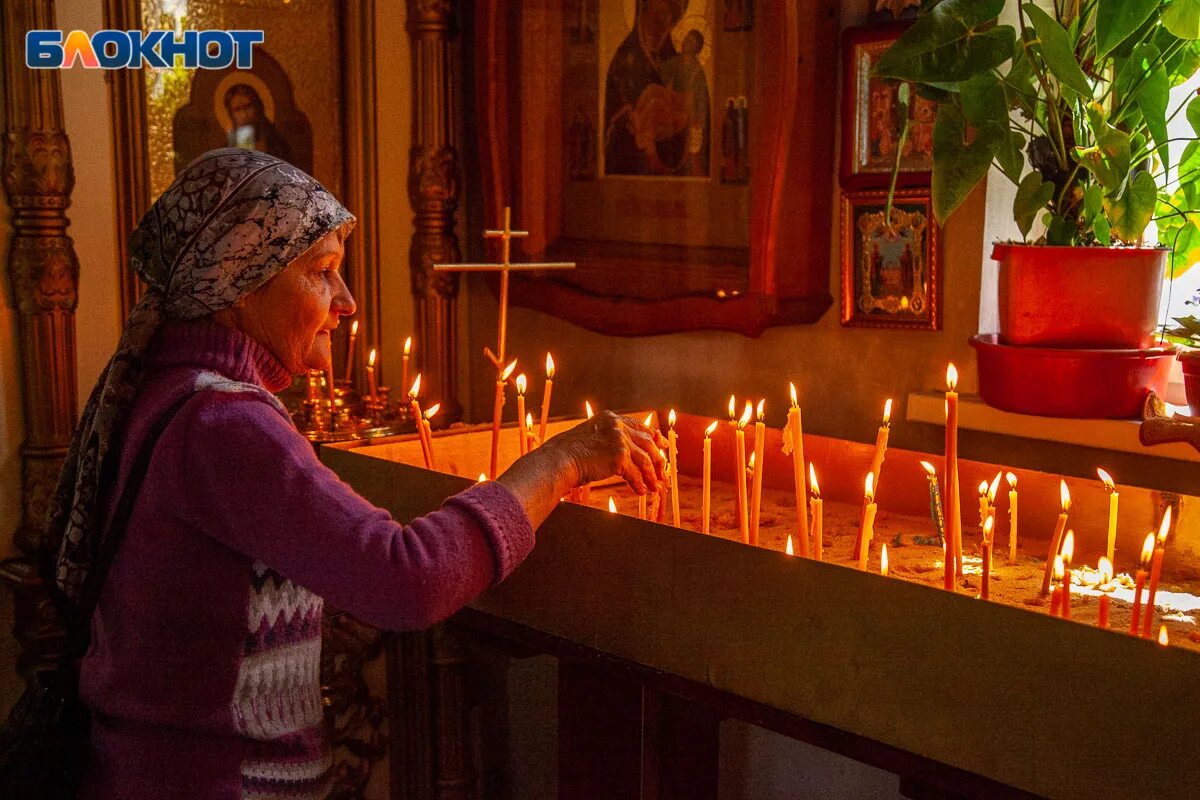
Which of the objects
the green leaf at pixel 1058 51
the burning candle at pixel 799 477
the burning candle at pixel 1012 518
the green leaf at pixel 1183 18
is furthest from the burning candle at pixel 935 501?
the green leaf at pixel 1183 18

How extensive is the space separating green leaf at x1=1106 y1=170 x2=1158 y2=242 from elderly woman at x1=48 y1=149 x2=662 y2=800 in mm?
949

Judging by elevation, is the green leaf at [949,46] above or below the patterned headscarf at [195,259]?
above

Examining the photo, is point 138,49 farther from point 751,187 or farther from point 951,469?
point 951,469

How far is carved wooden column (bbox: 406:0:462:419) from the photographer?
3.15 m

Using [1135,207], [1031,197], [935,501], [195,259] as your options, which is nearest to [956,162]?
[1031,197]

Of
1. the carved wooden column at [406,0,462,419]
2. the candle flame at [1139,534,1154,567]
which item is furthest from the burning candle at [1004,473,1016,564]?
the carved wooden column at [406,0,462,419]

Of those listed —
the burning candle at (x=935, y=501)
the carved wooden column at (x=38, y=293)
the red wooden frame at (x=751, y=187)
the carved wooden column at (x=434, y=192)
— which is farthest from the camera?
the carved wooden column at (x=434, y=192)

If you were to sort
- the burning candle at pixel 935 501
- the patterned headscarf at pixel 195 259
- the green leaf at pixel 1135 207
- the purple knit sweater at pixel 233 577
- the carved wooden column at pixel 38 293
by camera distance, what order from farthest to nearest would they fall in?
1. the carved wooden column at pixel 38 293
2. the green leaf at pixel 1135 207
3. the burning candle at pixel 935 501
4. the patterned headscarf at pixel 195 259
5. the purple knit sweater at pixel 233 577

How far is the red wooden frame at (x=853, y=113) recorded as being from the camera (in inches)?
87.0

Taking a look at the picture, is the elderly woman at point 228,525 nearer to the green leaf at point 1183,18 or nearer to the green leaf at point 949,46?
the green leaf at point 949,46

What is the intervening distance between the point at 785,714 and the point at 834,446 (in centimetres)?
83

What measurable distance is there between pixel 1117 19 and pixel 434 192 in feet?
6.01

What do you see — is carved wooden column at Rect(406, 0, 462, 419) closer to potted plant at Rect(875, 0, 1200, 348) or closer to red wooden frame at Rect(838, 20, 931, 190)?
red wooden frame at Rect(838, 20, 931, 190)

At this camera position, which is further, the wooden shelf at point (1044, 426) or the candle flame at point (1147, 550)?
the wooden shelf at point (1044, 426)
